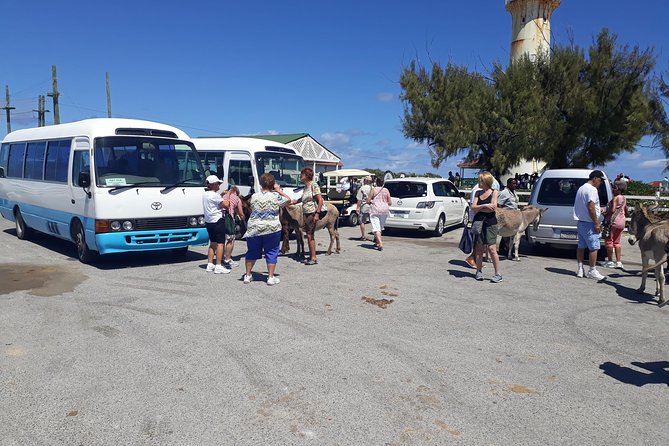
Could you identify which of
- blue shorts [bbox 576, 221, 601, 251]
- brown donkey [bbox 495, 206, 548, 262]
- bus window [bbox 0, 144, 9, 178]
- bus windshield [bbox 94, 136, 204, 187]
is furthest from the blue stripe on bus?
blue shorts [bbox 576, 221, 601, 251]

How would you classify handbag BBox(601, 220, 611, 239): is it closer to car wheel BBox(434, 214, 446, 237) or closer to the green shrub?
car wheel BBox(434, 214, 446, 237)

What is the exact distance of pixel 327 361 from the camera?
5102 millimetres

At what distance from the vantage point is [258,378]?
467cm

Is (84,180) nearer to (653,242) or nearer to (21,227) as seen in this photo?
(21,227)

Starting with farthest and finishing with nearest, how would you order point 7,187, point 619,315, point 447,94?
point 447,94, point 7,187, point 619,315

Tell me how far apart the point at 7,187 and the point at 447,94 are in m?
20.6

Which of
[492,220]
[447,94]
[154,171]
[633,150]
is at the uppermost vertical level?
[447,94]

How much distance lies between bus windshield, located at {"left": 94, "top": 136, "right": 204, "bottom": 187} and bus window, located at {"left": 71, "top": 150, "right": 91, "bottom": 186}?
336mm

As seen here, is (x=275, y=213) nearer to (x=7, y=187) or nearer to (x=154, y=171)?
(x=154, y=171)

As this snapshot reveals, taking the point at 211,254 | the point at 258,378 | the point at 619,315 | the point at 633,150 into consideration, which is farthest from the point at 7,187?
the point at 633,150

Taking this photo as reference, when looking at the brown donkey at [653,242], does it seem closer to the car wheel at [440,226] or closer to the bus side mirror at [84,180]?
the car wheel at [440,226]

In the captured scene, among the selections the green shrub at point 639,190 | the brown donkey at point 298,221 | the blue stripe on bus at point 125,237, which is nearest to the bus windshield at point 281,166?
the brown donkey at point 298,221

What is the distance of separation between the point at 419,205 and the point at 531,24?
17888 mm

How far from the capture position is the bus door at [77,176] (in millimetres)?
9398
